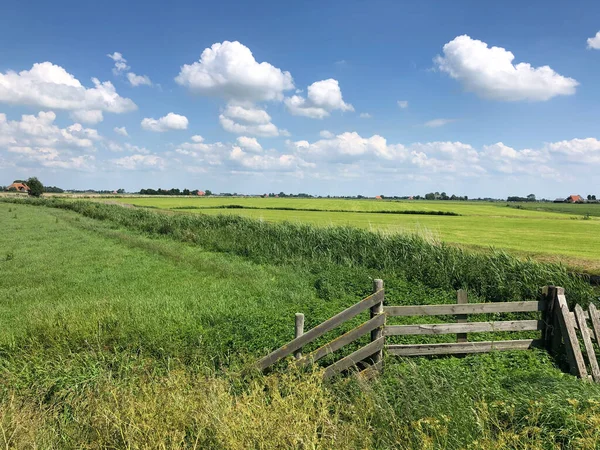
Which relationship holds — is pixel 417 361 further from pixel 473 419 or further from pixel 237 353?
pixel 237 353

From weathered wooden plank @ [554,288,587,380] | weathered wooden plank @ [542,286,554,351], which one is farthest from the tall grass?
weathered wooden plank @ [554,288,587,380]

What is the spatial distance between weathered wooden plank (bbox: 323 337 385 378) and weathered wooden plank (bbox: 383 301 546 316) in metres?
0.71

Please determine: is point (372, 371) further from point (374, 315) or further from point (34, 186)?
point (34, 186)

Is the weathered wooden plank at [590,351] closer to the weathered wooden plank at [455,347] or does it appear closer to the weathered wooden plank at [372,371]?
the weathered wooden plank at [455,347]

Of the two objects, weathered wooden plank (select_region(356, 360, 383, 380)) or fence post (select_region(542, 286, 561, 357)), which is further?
fence post (select_region(542, 286, 561, 357))

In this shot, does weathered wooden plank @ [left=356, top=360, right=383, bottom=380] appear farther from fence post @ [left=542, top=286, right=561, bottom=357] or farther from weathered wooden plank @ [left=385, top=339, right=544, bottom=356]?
fence post @ [left=542, top=286, right=561, bottom=357]

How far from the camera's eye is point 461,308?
753cm

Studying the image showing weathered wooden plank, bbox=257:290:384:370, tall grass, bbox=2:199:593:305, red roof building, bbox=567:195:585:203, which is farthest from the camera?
red roof building, bbox=567:195:585:203

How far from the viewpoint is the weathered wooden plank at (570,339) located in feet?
23.0

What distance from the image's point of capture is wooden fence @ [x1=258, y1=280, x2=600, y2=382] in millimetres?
6605

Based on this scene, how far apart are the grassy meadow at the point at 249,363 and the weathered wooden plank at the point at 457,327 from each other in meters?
0.59

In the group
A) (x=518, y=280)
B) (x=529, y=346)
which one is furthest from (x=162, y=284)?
(x=518, y=280)

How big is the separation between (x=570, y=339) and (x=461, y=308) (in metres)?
2.00

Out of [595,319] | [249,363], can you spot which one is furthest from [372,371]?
[595,319]
